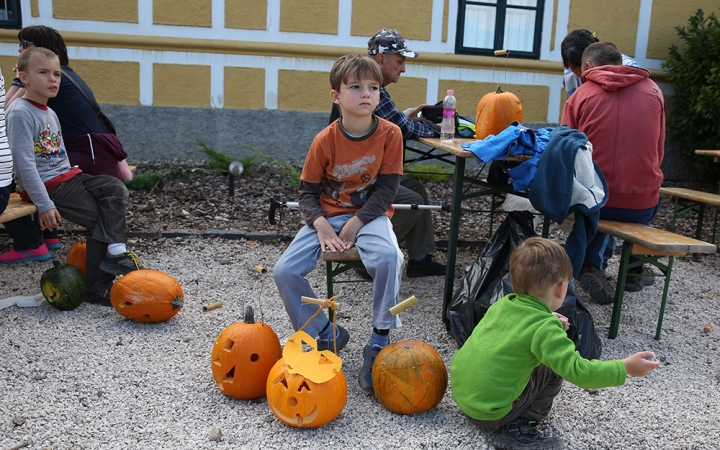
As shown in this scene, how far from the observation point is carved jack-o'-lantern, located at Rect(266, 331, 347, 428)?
276 cm

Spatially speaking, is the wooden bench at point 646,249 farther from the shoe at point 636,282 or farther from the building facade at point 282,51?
the building facade at point 282,51

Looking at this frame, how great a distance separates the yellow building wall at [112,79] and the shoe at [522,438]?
24.1 feet

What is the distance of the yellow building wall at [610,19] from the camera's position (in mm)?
9125

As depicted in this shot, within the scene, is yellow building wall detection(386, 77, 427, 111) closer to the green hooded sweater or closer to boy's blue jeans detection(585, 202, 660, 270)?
boy's blue jeans detection(585, 202, 660, 270)

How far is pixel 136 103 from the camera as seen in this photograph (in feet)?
28.4

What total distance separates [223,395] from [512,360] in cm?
146

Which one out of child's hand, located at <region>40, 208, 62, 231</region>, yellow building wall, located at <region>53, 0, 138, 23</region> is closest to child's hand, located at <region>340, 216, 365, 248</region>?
child's hand, located at <region>40, 208, 62, 231</region>

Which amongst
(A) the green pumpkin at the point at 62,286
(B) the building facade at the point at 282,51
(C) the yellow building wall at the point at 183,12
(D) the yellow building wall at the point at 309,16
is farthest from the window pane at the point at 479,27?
(A) the green pumpkin at the point at 62,286

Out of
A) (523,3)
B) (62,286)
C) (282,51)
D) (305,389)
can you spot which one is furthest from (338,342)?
(523,3)

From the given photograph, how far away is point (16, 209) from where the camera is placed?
158 inches

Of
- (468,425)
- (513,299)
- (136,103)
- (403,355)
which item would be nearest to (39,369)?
(403,355)

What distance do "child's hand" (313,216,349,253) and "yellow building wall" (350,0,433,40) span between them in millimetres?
5807

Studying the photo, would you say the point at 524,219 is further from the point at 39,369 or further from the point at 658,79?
the point at 658,79

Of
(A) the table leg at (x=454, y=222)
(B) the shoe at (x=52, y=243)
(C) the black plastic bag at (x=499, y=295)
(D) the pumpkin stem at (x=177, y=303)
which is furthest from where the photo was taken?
(B) the shoe at (x=52, y=243)
